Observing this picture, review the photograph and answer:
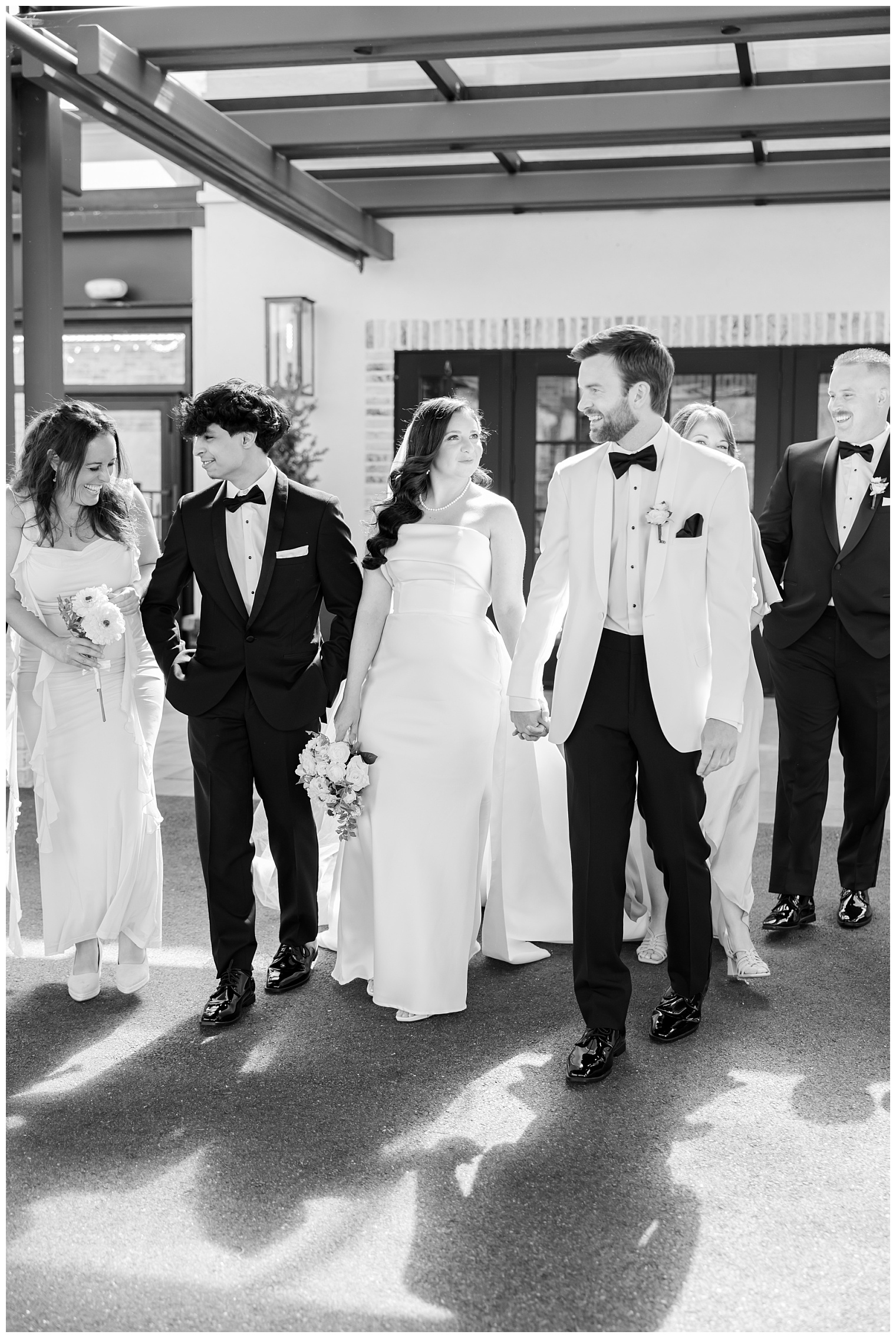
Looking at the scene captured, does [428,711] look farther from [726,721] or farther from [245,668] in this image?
[726,721]

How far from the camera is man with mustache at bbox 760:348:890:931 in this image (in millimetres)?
4480

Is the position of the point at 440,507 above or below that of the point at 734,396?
below

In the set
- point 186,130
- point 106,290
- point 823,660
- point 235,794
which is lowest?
point 235,794

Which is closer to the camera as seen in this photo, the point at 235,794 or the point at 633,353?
the point at 633,353

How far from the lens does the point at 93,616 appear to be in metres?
3.82

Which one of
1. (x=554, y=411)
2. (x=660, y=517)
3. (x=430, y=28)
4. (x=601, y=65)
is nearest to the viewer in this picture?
(x=660, y=517)

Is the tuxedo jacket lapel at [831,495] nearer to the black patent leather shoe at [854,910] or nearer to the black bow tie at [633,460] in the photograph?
the black patent leather shoe at [854,910]

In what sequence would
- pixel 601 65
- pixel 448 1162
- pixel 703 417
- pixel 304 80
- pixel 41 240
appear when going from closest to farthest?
pixel 448 1162, pixel 703 417, pixel 41 240, pixel 601 65, pixel 304 80

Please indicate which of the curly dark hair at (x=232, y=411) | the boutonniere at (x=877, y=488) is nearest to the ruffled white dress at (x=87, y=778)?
the curly dark hair at (x=232, y=411)

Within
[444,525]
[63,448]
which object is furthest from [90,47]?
[444,525]

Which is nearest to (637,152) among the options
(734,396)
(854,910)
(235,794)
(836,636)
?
(734,396)

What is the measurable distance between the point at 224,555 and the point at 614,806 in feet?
4.48

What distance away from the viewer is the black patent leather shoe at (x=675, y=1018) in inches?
143

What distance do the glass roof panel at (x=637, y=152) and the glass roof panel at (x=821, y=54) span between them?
56.3 inches
